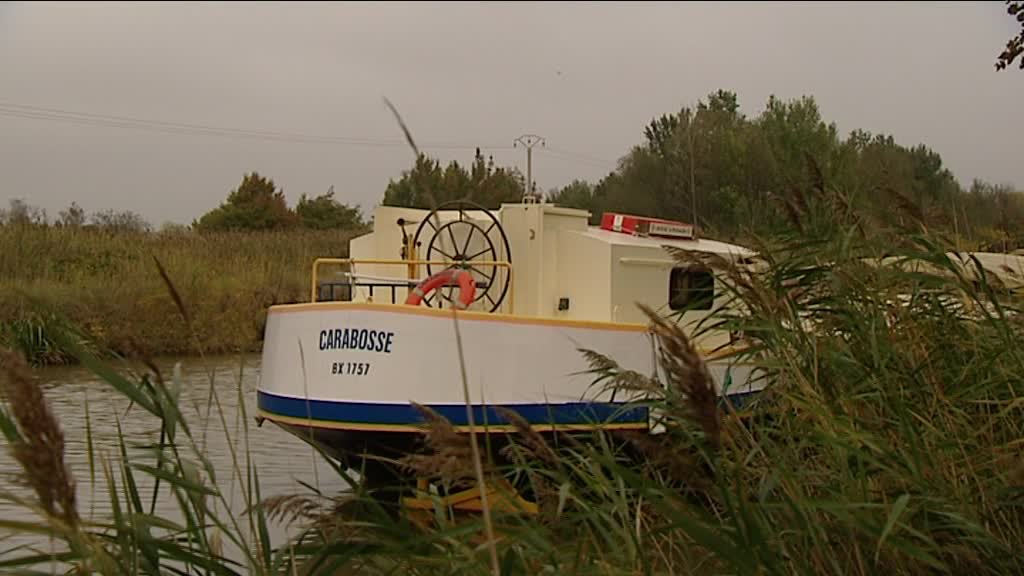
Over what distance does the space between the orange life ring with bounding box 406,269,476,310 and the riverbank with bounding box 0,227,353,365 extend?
1151 centimetres

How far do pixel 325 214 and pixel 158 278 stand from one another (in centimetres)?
2506

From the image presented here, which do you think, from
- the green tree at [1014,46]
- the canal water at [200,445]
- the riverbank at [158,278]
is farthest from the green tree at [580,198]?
the green tree at [1014,46]

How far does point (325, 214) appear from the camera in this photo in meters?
45.5

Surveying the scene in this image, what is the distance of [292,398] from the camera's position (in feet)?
25.3

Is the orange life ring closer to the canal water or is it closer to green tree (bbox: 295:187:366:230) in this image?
the canal water

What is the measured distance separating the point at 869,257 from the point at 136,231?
25.7 meters

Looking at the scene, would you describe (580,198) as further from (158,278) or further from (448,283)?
(448,283)

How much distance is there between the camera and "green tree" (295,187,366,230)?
4484 cm

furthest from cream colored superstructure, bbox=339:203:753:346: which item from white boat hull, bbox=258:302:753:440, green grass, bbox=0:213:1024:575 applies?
green grass, bbox=0:213:1024:575

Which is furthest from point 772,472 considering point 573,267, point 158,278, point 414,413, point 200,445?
point 158,278

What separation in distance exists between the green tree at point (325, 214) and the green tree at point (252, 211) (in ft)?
1.99

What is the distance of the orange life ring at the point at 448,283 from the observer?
316 inches

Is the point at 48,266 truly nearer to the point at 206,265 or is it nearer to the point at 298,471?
the point at 206,265

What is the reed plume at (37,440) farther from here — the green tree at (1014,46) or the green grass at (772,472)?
the green tree at (1014,46)
